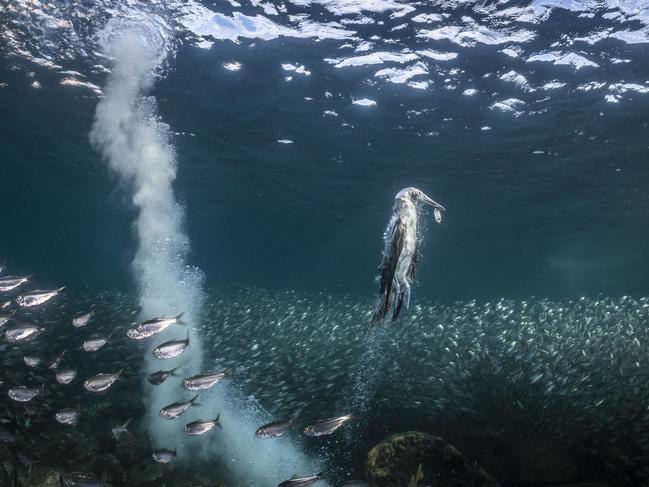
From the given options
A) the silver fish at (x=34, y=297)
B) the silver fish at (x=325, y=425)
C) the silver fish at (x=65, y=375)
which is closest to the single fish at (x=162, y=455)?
the silver fish at (x=65, y=375)

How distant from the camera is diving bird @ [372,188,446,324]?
12.6 ft

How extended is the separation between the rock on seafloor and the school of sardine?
38.3 inches

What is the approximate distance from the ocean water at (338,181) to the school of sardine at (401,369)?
0.07 meters

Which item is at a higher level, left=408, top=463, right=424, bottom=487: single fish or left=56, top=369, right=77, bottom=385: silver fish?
left=408, top=463, right=424, bottom=487: single fish

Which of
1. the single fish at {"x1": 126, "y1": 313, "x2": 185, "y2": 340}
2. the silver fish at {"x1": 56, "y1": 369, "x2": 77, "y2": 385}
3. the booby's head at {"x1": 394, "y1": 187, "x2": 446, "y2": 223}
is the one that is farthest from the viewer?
the silver fish at {"x1": 56, "y1": 369, "x2": 77, "y2": 385}

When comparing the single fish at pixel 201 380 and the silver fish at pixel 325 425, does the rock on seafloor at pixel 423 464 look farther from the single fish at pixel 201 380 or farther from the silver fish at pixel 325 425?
the single fish at pixel 201 380

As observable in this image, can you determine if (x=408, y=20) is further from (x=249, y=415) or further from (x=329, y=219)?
(x=329, y=219)

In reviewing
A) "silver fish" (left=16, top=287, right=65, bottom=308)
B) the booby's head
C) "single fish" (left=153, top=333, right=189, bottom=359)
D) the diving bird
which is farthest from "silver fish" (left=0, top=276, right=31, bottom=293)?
the booby's head

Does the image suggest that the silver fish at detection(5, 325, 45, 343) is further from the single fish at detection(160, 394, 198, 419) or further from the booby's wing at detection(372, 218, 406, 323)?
the booby's wing at detection(372, 218, 406, 323)

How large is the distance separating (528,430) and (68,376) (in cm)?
945

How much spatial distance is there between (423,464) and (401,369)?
3.24 meters

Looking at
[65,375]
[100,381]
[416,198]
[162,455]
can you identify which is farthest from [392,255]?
[65,375]

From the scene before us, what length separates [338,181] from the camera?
2956cm

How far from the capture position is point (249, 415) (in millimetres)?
11008
